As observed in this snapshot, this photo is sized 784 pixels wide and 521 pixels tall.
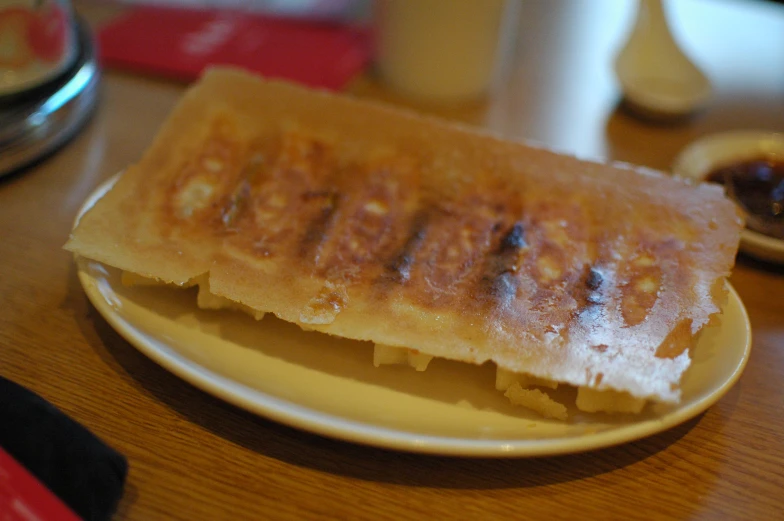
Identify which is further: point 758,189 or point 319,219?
point 758,189

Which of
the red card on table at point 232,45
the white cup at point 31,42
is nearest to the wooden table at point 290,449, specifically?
the white cup at point 31,42

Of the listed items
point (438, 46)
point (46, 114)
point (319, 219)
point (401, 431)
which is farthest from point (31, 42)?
point (401, 431)

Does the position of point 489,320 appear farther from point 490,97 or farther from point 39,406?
point 490,97

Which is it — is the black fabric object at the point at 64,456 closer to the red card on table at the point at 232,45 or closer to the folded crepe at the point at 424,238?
the folded crepe at the point at 424,238

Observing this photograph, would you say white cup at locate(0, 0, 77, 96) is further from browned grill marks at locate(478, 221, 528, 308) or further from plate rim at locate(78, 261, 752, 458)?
browned grill marks at locate(478, 221, 528, 308)

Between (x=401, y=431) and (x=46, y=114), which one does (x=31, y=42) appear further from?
(x=401, y=431)
